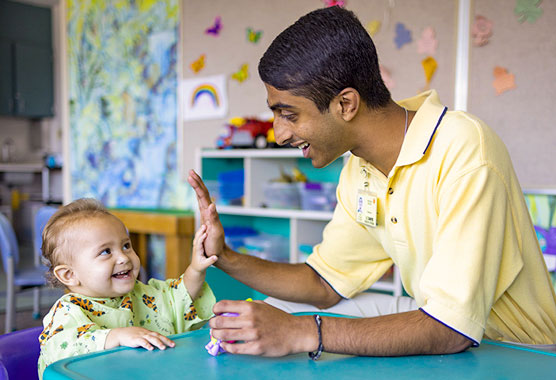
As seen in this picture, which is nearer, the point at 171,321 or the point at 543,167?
the point at 171,321

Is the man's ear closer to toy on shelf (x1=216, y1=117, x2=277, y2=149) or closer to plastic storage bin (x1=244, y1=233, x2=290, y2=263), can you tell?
toy on shelf (x1=216, y1=117, x2=277, y2=149)

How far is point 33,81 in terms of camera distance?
26.0ft

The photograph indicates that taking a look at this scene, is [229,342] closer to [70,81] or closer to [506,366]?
[506,366]

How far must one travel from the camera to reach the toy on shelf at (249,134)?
3.25m

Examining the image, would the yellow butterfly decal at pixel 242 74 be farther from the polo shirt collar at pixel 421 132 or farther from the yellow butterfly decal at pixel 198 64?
the polo shirt collar at pixel 421 132

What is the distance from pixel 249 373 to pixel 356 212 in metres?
0.71

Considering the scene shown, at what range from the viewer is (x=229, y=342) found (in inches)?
40.1

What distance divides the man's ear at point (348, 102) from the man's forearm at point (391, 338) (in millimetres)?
521

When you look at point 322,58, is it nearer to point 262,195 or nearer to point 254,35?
point 262,195

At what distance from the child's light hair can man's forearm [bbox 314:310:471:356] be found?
714 mm

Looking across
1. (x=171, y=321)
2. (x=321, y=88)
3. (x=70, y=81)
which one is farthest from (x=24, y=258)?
(x=321, y=88)

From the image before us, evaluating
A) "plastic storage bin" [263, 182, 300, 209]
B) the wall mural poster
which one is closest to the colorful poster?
the wall mural poster

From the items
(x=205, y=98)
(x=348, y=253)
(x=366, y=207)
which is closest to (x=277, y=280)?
(x=348, y=253)

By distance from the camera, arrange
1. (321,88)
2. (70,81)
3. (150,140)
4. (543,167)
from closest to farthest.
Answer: (321,88) → (543,167) → (150,140) → (70,81)
